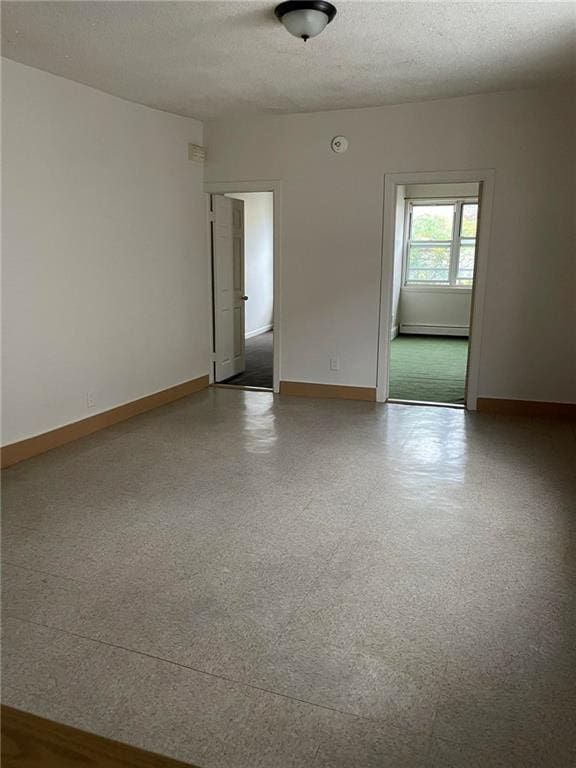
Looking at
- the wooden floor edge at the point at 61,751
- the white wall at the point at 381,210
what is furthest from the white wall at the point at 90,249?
the wooden floor edge at the point at 61,751

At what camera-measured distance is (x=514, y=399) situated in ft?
16.7

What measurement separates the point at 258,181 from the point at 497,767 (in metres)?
5.05

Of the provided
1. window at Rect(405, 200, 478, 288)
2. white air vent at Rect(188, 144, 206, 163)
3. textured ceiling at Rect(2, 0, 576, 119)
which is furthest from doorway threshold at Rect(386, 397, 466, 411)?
window at Rect(405, 200, 478, 288)

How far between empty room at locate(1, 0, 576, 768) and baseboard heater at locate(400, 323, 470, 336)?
2923mm

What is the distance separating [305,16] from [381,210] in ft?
8.15

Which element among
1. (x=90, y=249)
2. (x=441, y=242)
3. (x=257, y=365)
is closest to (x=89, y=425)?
(x=90, y=249)

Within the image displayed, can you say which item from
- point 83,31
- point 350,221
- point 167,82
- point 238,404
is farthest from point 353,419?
point 83,31

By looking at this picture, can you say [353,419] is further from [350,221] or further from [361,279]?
[350,221]

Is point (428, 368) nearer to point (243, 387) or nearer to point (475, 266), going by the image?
point (475, 266)

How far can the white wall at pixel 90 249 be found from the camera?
372 centimetres

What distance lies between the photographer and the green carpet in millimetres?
5922

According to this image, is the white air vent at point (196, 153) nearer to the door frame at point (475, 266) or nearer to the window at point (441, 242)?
the door frame at point (475, 266)

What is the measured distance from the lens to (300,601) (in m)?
2.36

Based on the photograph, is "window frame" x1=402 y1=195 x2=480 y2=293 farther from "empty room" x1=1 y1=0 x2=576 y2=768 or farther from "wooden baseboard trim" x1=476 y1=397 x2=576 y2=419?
"wooden baseboard trim" x1=476 y1=397 x2=576 y2=419
